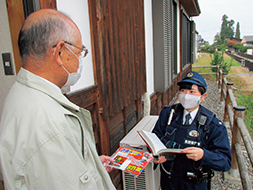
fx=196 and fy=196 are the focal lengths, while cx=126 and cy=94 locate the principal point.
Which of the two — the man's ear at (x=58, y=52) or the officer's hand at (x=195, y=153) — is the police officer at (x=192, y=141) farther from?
the man's ear at (x=58, y=52)

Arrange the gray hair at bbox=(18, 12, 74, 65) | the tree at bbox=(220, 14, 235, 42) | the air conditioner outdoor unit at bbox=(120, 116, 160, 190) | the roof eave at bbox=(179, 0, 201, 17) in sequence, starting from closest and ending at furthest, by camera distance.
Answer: the gray hair at bbox=(18, 12, 74, 65)
the air conditioner outdoor unit at bbox=(120, 116, 160, 190)
the roof eave at bbox=(179, 0, 201, 17)
the tree at bbox=(220, 14, 235, 42)

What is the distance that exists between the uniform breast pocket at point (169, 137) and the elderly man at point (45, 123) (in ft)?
3.33

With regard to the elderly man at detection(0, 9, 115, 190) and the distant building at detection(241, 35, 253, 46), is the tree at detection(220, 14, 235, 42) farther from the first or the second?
the elderly man at detection(0, 9, 115, 190)

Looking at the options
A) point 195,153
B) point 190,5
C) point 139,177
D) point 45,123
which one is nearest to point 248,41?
point 190,5

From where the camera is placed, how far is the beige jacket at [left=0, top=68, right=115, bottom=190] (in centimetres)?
73

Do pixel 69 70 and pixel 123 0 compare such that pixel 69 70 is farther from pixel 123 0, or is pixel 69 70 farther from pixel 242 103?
pixel 242 103

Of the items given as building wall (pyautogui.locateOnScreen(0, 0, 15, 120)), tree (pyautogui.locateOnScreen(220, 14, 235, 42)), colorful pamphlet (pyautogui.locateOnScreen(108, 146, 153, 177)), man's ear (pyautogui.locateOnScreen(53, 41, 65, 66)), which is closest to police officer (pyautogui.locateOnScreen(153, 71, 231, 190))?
colorful pamphlet (pyautogui.locateOnScreen(108, 146, 153, 177))

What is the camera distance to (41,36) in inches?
33.2

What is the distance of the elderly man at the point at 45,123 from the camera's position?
729 millimetres

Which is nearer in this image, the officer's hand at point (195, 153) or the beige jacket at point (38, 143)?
the beige jacket at point (38, 143)

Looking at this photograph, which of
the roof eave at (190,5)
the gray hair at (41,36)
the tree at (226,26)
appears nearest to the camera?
the gray hair at (41,36)

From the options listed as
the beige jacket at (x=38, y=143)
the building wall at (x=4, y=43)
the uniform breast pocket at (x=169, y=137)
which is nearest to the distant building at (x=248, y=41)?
the uniform breast pocket at (x=169, y=137)

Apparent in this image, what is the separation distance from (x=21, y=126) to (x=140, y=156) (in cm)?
135

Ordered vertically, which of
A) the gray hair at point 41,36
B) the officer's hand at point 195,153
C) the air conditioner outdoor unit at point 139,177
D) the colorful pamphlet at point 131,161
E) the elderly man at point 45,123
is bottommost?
the air conditioner outdoor unit at point 139,177
